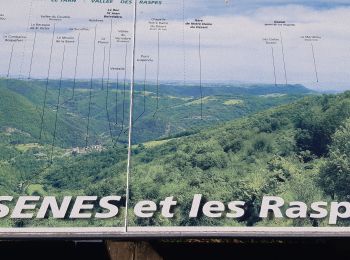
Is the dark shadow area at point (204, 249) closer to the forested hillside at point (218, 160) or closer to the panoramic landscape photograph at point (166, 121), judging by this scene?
the panoramic landscape photograph at point (166, 121)

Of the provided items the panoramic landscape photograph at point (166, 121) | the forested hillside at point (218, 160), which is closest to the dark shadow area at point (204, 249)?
the panoramic landscape photograph at point (166, 121)

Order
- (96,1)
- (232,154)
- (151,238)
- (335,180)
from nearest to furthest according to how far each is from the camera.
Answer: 1. (151,238)
2. (96,1)
3. (335,180)
4. (232,154)

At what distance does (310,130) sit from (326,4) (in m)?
5.56

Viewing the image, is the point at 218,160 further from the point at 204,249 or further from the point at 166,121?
the point at 204,249

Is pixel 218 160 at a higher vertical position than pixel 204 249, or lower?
higher

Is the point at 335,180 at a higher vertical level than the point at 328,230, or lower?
higher

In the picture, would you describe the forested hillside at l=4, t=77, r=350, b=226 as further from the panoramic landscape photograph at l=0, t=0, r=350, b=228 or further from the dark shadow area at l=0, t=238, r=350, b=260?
the dark shadow area at l=0, t=238, r=350, b=260

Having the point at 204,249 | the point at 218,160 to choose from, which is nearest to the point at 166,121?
the point at 218,160

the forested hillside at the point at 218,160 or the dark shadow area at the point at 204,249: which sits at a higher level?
the forested hillside at the point at 218,160

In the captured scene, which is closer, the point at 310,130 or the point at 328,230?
the point at 328,230

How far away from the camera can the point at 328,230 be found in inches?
184

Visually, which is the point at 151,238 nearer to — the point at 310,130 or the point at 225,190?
the point at 225,190

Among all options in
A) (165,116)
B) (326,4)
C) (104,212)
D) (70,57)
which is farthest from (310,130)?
(104,212)

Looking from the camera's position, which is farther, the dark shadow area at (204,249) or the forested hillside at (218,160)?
the forested hillside at (218,160)
